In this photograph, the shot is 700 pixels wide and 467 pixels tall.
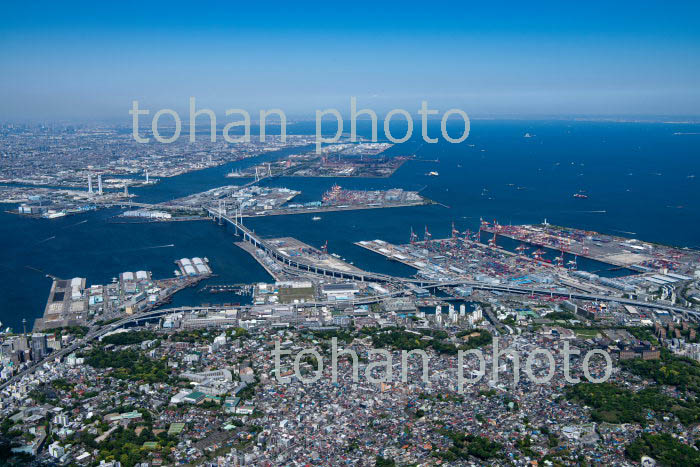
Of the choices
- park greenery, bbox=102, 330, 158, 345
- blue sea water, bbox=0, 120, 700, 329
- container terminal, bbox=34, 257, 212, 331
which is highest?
blue sea water, bbox=0, 120, 700, 329

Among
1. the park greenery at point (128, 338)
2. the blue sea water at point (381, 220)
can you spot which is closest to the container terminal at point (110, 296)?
the blue sea water at point (381, 220)

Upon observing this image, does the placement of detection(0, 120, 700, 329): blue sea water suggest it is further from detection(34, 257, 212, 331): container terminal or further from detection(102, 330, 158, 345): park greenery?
detection(102, 330, 158, 345): park greenery

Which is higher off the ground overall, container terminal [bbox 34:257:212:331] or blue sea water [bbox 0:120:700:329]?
blue sea water [bbox 0:120:700:329]

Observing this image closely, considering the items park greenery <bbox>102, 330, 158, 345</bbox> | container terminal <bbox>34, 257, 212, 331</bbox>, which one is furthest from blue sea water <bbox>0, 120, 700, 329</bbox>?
park greenery <bbox>102, 330, 158, 345</bbox>

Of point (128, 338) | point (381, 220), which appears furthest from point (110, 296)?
Answer: point (381, 220)

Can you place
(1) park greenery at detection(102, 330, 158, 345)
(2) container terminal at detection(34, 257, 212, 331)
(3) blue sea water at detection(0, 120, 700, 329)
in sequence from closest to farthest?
(1) park greenery at detection(102, 330, 158, 345) → (2) container terminal at detection(34, 257, 212, 331) → (3) blue sea water at detection(0, 120, 700, 329)

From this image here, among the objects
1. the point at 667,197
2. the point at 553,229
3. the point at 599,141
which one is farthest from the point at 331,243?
the point at 599,141

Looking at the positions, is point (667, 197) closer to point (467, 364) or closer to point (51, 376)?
point (467, 364)

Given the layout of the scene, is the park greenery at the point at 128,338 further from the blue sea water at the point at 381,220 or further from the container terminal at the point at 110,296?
the blue sea water at the point at 381,220
